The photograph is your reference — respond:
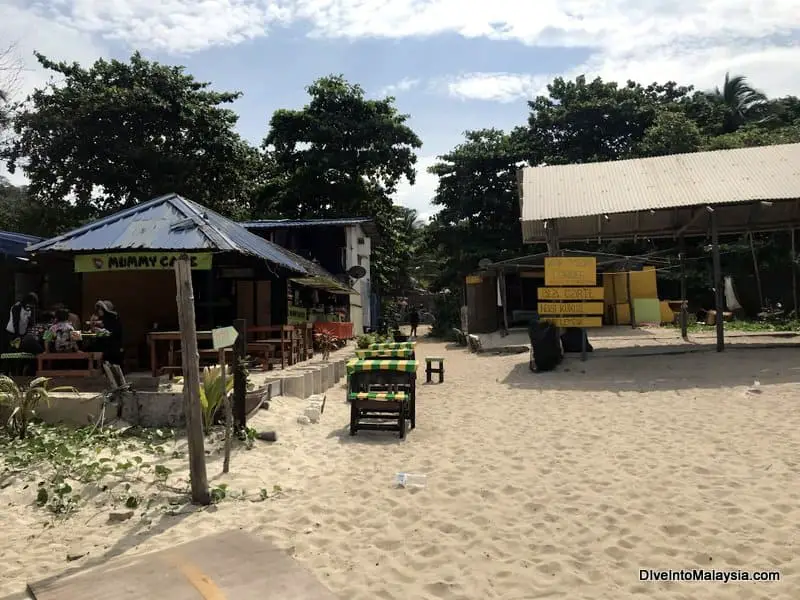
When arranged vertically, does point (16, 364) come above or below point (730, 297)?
below

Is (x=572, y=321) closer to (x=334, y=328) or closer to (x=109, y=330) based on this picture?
(x=334, y=328)

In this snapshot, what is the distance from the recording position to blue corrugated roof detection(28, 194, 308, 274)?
823 cm

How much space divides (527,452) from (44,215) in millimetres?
25186

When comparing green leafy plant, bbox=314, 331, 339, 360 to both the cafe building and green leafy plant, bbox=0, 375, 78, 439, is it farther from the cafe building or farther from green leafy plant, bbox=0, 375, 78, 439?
green leafy plant, bbox=0, 375, 78, 439

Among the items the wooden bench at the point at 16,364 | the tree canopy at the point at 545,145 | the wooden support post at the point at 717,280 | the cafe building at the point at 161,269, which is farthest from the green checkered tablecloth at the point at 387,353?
the tree canopy at the point at 545,145

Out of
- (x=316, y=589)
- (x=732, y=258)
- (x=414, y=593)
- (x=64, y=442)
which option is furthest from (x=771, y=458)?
(x=732, y=258)

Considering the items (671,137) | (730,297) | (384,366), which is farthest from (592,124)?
(384,366)

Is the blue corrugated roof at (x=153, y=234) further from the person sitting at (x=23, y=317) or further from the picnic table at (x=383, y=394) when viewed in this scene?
the picnic table at (x=383, y=394)

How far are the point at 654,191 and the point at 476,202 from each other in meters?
14.2

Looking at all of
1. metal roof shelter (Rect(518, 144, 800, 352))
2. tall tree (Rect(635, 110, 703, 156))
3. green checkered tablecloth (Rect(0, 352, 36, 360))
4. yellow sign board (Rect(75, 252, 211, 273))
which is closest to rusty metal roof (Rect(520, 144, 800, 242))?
metal roof shelter (Rect(518, 144, 800, 352))

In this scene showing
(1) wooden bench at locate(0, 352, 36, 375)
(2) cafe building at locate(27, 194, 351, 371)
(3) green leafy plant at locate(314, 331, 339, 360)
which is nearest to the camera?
(1) wooden bench at locate(0, 352, 36, 375)

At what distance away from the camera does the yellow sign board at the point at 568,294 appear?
11.9 m

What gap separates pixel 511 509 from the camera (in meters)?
4.47

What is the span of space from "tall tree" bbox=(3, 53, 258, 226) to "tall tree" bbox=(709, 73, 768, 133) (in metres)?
26.8
